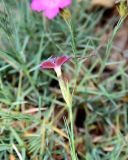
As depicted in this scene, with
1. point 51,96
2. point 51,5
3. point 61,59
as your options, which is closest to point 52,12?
point 51,5

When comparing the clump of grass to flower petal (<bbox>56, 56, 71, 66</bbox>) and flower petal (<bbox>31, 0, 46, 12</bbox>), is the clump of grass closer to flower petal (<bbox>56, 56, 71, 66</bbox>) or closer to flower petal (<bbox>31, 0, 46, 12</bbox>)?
flower petal (<bbox>31, 0, 46, 12</bbox>)

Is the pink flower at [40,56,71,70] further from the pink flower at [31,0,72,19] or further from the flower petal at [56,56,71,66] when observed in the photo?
the pink flower at [31,0,72,19]

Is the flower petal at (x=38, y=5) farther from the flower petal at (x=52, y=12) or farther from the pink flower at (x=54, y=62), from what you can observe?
the pink flower at (x=54, y=62)

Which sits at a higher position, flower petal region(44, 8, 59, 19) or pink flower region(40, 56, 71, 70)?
flower petal region(44, 8, 59, 19)

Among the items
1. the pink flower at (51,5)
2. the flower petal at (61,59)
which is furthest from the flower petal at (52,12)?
the flower petal at (61,59)

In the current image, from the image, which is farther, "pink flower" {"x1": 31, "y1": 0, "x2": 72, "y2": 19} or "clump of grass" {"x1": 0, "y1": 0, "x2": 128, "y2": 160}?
"clump of grass" {"x1": 0, "y1": 0, "x2": 128, "y2": 160}

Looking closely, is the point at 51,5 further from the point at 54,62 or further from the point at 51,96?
the point at 51,96

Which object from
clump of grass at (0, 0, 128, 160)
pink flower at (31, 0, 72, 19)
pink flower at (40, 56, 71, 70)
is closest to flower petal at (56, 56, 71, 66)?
pink flower at (40, 56, 71, 70)
